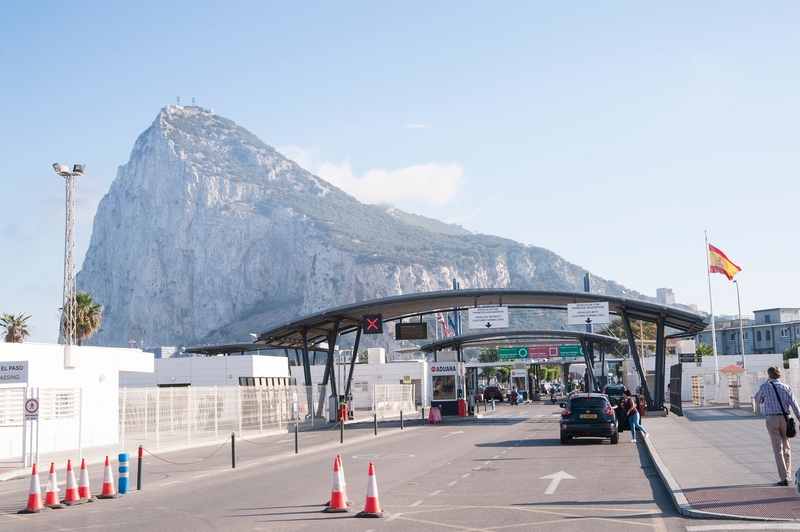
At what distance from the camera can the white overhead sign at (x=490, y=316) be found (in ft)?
143

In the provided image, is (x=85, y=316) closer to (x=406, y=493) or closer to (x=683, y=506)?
(x=406, y=493)

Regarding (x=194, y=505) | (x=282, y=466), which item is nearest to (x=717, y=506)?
(x=194, y=505)

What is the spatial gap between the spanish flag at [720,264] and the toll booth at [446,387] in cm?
1962

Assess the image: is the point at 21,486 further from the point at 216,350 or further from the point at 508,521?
the point at 216,350

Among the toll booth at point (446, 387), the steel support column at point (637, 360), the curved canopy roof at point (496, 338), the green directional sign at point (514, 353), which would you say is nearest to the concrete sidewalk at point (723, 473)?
the steel support column at point (637, 360)

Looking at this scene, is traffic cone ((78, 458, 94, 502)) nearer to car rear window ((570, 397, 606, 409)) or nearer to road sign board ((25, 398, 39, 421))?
road sign board ((25, 398, 39, 421))

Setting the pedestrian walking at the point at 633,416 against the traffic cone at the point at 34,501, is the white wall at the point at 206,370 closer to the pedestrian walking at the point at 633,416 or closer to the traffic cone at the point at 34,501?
the pedestrian walking at the point at 633,416

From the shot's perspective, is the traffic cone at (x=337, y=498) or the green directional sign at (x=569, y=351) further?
the green directional sign at (x=569, y=351)

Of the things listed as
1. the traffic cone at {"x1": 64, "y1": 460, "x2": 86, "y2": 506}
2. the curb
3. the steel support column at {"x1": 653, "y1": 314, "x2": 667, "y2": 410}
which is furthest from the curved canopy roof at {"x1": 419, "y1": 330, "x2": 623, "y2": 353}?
the traffic cone at {"x1": 64, "y1": 460, "x2": 86, "y2": 506}

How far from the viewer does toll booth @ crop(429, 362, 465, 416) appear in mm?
46594

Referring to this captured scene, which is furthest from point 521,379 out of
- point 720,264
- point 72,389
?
point 72,389

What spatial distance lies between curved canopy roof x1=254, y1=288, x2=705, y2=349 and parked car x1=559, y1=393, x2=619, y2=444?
15.2 metres

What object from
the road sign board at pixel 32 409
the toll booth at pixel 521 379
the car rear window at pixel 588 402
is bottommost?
the toll booth at pixel 521 379

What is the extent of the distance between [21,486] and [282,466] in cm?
612
